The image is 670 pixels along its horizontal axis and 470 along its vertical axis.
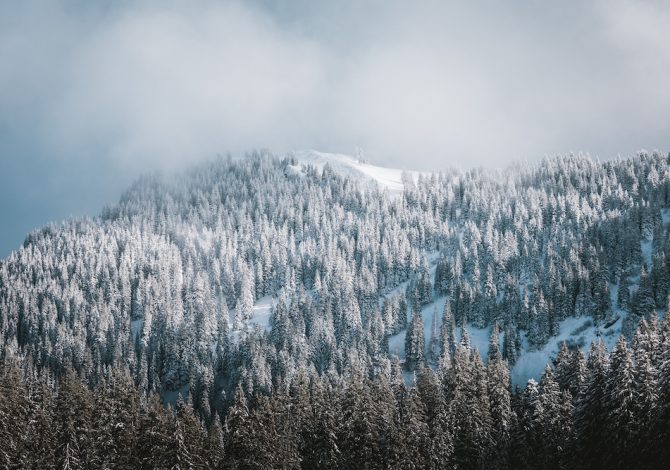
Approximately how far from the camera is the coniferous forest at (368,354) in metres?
50.4

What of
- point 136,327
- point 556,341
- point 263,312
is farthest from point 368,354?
point 136,327

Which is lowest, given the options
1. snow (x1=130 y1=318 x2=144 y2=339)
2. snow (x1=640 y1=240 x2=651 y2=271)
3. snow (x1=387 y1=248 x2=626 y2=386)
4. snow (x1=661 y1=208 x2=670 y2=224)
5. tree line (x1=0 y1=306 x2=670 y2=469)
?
tree line (x1=0 y1=306 x2=670 y2=469)

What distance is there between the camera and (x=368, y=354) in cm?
12900

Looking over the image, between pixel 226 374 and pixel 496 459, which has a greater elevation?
pixel 226 374

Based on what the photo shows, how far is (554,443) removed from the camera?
56.5 meters

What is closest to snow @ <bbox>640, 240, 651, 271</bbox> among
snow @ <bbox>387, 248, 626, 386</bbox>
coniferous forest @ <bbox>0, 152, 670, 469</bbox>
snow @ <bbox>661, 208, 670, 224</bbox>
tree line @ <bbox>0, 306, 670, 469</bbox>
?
coniferous forest @ <bbox>0, 152, 670, 469</bbox>

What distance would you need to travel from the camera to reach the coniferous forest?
50.4 meters

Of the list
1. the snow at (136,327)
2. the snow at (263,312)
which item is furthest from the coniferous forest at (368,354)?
the snow at (136,327)

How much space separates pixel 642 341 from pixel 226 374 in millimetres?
104411

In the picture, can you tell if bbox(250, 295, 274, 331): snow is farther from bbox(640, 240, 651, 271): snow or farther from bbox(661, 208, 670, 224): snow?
bbox(661, 208, 670, 224): snow

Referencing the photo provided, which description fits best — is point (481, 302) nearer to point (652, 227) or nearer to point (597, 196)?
point (652, 227)

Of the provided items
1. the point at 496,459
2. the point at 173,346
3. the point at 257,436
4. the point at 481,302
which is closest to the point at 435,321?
the point at 481,302

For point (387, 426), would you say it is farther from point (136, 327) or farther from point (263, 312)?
point (136, 327)

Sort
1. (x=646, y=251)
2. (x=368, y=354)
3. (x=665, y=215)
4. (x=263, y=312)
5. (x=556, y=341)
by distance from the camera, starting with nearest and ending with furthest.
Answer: (x=556, y=341) → (x=368, y=354) → (x=646, y=251) → (x=665, y=215) → (x=263, y=312)
